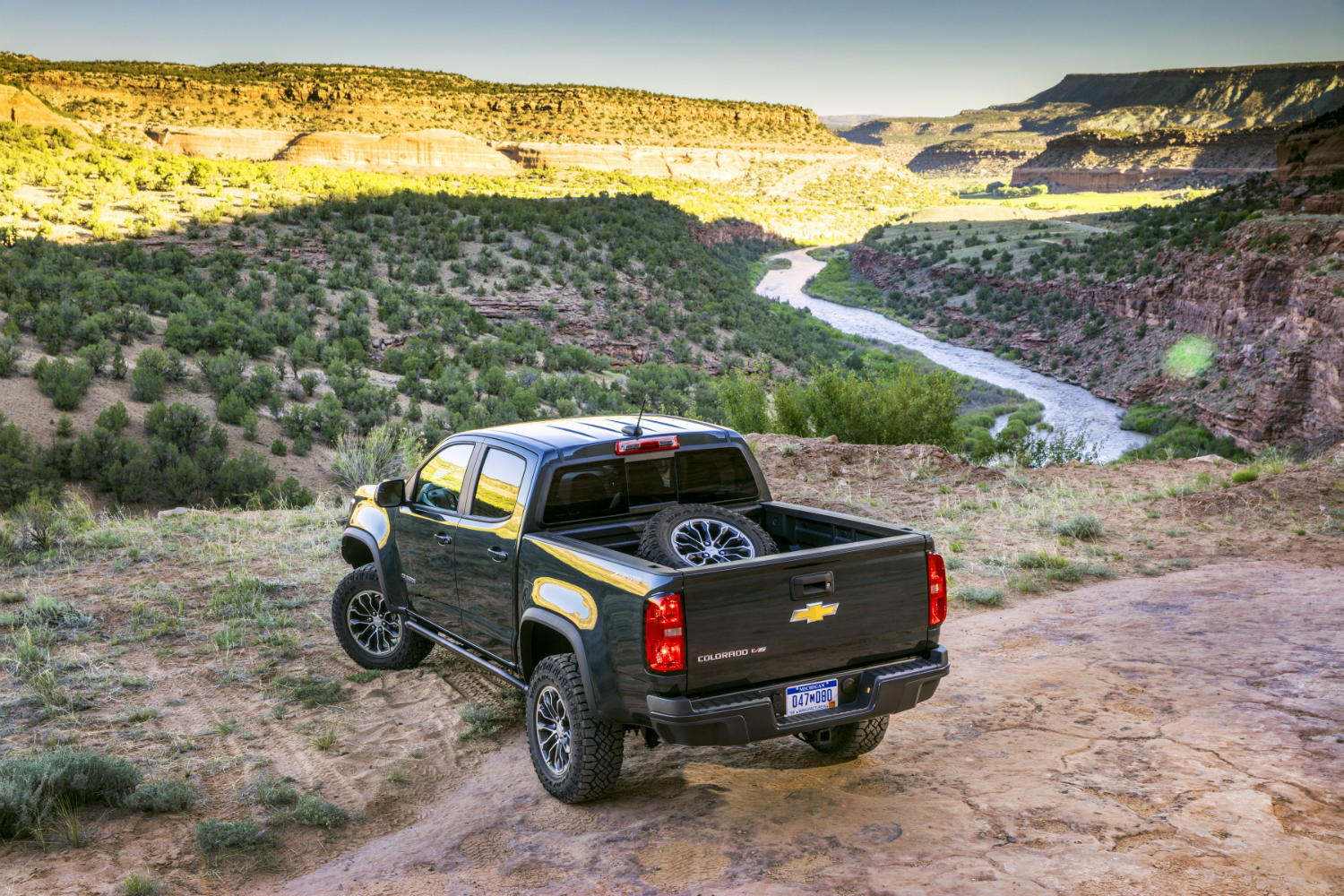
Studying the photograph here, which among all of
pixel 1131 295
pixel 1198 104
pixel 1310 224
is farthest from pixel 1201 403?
pixel 1198 104

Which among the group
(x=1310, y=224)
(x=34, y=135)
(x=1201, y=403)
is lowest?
(x=1201, y=403)

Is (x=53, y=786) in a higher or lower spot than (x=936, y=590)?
lower

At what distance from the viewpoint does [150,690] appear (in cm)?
640

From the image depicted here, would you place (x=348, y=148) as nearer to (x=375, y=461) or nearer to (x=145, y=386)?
(x=145, y=386)

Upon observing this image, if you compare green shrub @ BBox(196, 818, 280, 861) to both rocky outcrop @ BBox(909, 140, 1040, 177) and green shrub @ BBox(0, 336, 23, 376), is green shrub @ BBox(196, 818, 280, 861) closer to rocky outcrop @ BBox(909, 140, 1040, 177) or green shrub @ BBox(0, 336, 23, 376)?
green shrub @ BBox(0, 336, 23, 376)

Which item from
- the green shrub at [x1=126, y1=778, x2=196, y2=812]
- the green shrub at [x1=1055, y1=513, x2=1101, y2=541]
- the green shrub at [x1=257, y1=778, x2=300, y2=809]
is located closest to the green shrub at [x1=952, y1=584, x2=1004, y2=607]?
the green shrub at [x1=1055, y1=513, x2=1101, y2=541]

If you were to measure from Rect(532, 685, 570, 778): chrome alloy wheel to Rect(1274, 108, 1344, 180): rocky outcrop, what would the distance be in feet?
152

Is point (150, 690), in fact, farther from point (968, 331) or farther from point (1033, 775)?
point (968, 331)

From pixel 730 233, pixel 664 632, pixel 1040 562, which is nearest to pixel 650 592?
pixel 664 632

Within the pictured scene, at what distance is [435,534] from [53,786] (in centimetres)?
236

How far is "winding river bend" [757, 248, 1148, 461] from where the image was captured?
3453cm

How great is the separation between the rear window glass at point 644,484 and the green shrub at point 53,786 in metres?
2.56

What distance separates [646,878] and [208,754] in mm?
3053

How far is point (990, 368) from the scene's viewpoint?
46031mm
